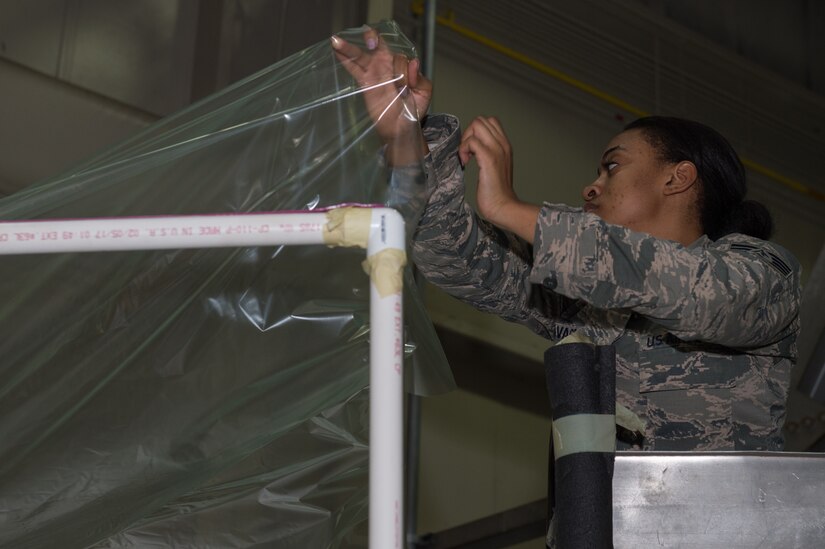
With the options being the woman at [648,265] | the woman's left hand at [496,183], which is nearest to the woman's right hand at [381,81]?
the woman at [648,265]

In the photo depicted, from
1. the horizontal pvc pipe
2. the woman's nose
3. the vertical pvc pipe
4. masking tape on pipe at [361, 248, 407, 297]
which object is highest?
the woman's nose

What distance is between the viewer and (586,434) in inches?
36.2

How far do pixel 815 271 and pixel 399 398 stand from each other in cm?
178

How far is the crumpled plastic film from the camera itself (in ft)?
3.03

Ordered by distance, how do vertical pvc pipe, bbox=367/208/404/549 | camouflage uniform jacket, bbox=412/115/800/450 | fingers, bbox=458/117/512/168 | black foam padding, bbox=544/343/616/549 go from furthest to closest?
fingers, bbox=458/117/512/168 < camouflage uniform jacket, bbox=412/115/800/450 < black foam padding, bbox=544/343/616/549 < vertical pvc pipe, bbox=367/208/404/549

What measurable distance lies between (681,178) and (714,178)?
0.06 metres

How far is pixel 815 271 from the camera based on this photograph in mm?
2197

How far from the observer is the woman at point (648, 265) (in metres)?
1.00

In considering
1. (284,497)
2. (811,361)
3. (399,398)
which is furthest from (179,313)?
(811,361)

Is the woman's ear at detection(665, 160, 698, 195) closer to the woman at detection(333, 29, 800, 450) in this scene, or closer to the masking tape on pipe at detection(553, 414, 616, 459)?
the woman at detection(333, 29, 800, 450)

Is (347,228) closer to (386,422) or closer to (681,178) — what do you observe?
(386,422)

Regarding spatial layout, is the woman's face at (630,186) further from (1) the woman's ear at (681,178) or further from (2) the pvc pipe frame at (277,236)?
(2) the pvc pipe frame at (277,236)

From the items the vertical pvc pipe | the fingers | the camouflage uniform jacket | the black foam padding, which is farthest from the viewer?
the fingers

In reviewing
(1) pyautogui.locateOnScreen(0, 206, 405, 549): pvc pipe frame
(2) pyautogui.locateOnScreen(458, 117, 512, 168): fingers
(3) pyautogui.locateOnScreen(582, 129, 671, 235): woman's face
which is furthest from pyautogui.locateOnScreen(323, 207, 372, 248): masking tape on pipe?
(3) pyautogui.locateOnScreen(582, 129, 671, 235): woman's face
